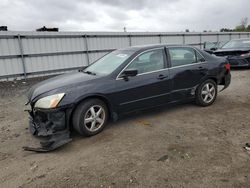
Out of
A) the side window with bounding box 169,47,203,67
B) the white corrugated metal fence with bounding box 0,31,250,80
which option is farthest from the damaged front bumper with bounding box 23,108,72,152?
the white corrugated metal fence with bounding box 0,31,250,80

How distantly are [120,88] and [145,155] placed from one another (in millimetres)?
1490

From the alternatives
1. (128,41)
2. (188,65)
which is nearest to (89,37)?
(128,41)

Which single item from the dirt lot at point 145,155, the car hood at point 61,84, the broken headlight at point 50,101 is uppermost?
the car hood at point 61,84

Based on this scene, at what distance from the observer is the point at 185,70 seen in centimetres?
559

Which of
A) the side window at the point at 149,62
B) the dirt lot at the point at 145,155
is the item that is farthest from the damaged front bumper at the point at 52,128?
the side window at the point at 149,62

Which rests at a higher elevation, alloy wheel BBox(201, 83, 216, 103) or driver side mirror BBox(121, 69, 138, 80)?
driver side mirror BBox(121, 69, 138, 80)

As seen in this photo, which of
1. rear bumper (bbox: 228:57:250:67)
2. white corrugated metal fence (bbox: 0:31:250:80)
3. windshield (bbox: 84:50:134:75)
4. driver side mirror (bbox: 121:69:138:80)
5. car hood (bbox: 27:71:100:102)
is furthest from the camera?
rear bumper (bbox: 228:57:250:67)

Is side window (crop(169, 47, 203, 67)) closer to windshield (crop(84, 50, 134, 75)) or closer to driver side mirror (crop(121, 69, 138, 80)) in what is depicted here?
windshield (crop(84, 50, 134, 75))

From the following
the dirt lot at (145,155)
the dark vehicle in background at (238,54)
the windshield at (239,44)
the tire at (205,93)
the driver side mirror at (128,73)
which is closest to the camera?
the dirt lot at (145,155)

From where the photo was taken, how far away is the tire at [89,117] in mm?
4258

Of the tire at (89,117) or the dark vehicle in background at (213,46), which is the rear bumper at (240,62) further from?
the tire at (89,117)

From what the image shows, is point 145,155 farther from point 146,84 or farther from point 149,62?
point 149,62

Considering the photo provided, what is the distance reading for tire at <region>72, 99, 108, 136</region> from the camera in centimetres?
426

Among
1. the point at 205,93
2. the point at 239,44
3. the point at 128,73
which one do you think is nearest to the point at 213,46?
the point at 239,44
